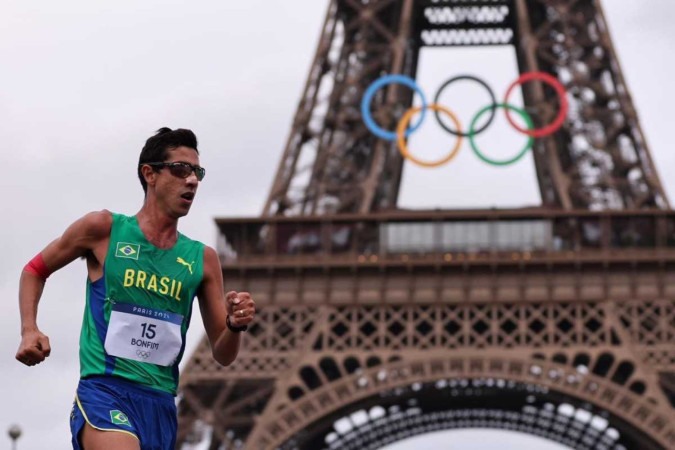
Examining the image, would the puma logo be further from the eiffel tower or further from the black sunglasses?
the eiffel tower

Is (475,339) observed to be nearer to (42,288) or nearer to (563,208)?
(563,208)

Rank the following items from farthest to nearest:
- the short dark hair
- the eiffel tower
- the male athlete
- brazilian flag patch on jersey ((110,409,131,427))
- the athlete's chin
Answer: the eiffel tower
the short dark hair
the athlete's chin
the male athlete
brazilian flag patch on jersey ((110,409,131,427))

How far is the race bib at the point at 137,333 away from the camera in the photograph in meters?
9.88

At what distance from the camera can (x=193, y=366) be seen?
161 feet

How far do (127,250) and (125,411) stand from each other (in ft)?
2.85

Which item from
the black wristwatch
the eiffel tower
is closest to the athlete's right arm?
the black wristwatch

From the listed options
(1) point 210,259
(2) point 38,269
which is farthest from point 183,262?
(2) point 38,269

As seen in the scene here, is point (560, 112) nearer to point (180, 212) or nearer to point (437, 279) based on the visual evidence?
point (437, 279)

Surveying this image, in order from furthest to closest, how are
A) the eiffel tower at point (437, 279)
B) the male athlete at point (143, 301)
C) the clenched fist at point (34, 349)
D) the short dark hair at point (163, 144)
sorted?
the eiffel tower at point (437, 279)
the short dark hair at point (163, 144)
the male athlete at point (143, 301)
the clenched fist at point (34, 349)

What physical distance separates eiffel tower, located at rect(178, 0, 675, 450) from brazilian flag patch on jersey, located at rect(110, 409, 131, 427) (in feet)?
126

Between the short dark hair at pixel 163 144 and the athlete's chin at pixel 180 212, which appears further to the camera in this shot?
the short dark hair at pixel 163 144

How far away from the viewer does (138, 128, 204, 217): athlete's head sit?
1003cm

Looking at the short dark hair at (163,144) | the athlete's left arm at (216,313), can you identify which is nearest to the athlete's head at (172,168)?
the short dark hair at (163,144)

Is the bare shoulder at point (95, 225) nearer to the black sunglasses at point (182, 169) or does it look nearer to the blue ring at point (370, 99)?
the black sunglasses at point (182, 169)
